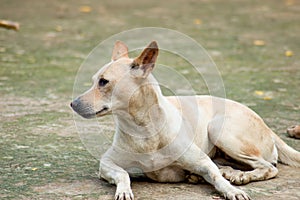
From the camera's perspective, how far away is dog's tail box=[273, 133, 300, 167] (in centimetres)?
540

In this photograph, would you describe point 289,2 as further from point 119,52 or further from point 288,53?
point 119,52

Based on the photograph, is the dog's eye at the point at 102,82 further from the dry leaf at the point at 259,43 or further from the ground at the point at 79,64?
the dry leaf at the point at 259,43

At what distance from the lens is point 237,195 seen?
4.55 m

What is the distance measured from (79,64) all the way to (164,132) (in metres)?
4.71

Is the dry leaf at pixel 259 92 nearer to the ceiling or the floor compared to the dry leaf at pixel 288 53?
nearer to the ceiling

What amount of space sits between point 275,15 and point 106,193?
8914 millimetres

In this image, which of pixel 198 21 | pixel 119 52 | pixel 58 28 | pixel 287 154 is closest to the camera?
pixel 119 52

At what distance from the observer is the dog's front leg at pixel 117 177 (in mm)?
4547

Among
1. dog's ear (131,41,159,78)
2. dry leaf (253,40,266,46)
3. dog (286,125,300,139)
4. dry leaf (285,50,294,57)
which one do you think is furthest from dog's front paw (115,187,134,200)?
dry leaf (253,40,266,46)

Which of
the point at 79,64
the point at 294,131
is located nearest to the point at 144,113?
the point at 294,131

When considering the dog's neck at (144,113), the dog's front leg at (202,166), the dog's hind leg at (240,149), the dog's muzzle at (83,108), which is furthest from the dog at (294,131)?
the dog's muzzle at (83,108)

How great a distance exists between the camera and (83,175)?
16.9 feet

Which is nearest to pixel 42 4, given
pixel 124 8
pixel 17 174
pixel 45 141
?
pixel 124 8

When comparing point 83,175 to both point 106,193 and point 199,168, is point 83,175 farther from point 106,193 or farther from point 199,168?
point 199,168
